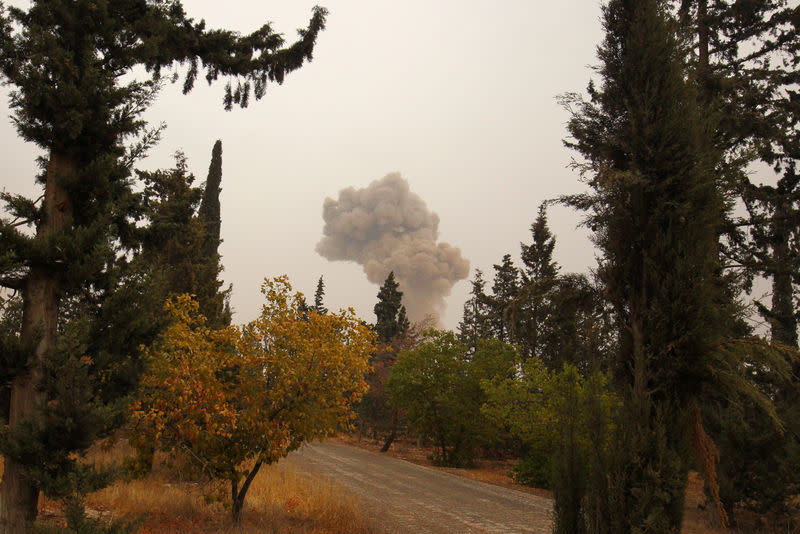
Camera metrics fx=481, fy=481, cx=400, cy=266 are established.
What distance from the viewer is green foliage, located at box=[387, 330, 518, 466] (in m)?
24.6

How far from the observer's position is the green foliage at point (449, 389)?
2459 cm

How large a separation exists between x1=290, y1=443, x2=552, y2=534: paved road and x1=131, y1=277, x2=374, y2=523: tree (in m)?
2.98

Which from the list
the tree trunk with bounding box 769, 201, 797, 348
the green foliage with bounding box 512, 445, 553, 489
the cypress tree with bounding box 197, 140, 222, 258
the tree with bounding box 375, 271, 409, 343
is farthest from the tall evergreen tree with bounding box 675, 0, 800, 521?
the tree with bounding box 375, 271, 409, 343

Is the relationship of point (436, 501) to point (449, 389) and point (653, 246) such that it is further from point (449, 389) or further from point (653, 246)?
point (449, 389)

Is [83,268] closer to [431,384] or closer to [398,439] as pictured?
[431,384]

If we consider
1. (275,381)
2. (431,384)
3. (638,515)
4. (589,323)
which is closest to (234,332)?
(275,381)

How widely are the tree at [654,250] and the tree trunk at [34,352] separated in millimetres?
7352

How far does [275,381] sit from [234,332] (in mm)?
1182

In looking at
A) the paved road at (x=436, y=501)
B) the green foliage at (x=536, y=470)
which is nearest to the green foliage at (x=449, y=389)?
the paved road at (x=436, y=501)

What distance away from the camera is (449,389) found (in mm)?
25281

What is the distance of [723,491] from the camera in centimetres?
1230

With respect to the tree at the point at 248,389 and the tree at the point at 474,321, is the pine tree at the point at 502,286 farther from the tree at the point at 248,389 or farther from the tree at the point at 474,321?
the tree at the point at 248,389

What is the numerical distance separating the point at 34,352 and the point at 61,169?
2.74 metres

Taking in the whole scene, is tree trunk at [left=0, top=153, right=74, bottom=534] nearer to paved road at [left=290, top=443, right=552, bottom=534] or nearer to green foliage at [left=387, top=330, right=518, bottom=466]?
paved road at [left=290, top=443, right=552, bottom=534]
